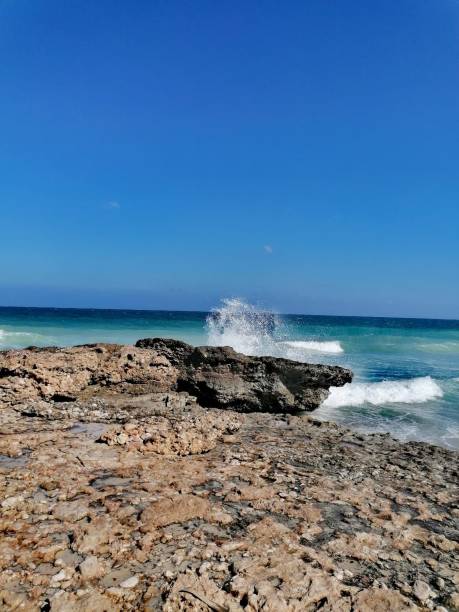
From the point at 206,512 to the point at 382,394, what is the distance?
1131 cm

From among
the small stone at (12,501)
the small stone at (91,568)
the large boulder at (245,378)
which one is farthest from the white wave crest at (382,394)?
the small stone at (91,568)

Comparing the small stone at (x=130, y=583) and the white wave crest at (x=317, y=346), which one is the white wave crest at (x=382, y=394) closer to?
the small stone at (x=130, y=583)

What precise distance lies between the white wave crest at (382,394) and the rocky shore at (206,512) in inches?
209

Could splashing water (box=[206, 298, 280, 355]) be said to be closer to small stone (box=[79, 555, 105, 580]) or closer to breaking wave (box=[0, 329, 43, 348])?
breaking wave (box=[0, 329, 43, 348])

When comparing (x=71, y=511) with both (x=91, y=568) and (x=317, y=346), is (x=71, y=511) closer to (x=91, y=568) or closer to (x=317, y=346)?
(x=91, y=568)

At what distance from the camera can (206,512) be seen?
350cm

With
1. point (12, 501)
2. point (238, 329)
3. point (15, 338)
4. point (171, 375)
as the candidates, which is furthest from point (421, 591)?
point (15, 338)

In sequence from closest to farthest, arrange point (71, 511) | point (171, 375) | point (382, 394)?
1. point (71, 511)
2. point (171, 375)
3. point (382, 394)

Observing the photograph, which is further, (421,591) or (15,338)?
(15,338)

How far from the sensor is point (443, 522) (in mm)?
3867

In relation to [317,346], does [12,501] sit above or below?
above

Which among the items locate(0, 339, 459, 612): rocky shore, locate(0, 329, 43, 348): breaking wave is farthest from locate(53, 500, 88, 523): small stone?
locate(0, 329, 43, 348): breaking wave

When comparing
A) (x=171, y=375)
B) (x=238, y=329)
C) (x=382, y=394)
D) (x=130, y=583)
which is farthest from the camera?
(x=238, y=329)

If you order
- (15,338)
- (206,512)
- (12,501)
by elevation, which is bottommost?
(15,338)
